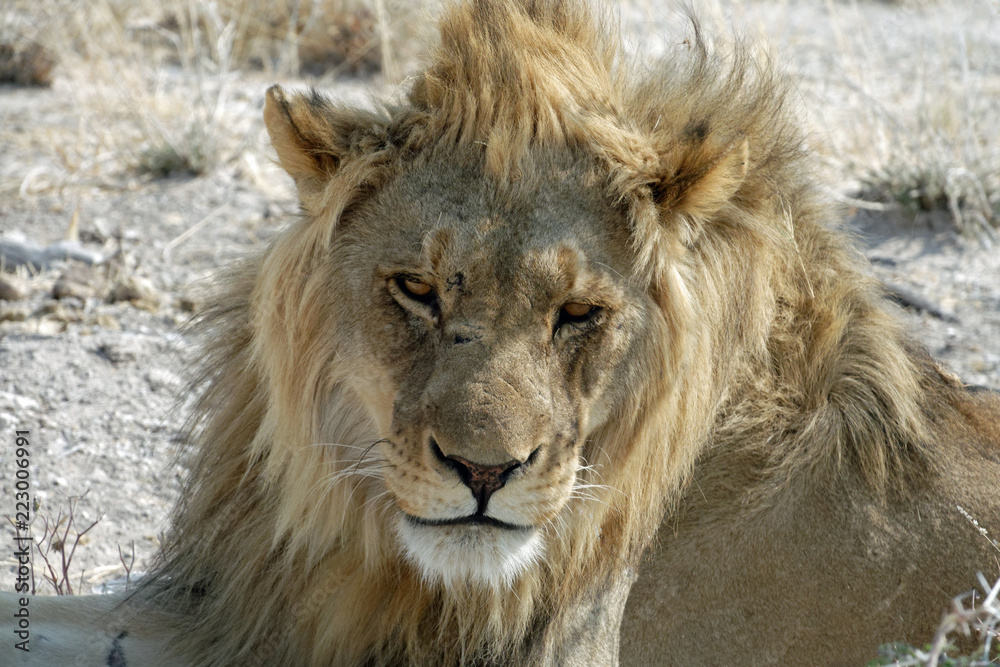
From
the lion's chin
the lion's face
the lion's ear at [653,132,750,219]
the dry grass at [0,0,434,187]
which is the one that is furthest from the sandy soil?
the lion's chin

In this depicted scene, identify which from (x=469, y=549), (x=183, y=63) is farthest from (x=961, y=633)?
(x=183, y=63)

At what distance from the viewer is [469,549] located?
2057 mm

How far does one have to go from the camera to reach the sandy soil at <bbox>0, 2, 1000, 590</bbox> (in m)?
3.59

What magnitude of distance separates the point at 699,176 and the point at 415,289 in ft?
2.13

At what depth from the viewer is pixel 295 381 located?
7.75ft

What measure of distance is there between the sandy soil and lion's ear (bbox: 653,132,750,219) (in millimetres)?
625

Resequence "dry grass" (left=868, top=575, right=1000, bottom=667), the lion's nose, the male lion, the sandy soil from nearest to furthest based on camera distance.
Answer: "dry grass" (left=868, top=575, right=1000, bottom=667)
the lion's nose
the male lion
the sandy soil

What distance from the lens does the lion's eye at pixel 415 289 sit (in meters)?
2.17

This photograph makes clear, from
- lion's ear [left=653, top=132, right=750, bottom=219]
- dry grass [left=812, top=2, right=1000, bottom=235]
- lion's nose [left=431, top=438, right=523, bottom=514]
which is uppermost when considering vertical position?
dry grass [left=812, top=2, right=1000, bottom=235]

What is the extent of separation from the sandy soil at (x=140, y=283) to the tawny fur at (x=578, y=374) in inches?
15.1

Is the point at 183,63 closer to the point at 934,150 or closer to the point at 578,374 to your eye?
the point at 934,150

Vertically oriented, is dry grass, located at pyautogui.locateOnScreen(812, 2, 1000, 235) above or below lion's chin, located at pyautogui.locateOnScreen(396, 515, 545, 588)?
above

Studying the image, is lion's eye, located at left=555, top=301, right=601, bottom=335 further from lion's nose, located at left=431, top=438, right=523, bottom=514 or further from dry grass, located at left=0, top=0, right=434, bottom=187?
dry grass, located at left=0, top=0, right=434, bottom=187

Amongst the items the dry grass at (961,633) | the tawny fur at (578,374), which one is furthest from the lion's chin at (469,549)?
the dry grass at (961,633)
